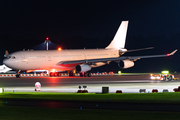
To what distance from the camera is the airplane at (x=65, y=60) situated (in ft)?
178

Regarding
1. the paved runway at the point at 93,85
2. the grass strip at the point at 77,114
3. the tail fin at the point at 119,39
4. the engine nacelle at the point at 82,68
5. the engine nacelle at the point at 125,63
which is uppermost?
the tail fin at the point at 119,39

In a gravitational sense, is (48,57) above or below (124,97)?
above

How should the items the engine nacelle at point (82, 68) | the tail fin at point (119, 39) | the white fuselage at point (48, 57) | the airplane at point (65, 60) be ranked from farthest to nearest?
the tail fin at point (119, 39)
the engine nacelle at point (82, 68)
the airplane at point (65, 60)
the white fuselage at point (48, 57)

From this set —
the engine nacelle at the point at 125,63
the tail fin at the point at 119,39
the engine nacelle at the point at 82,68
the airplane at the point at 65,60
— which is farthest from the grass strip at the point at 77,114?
the tail fin at the point at 119,39

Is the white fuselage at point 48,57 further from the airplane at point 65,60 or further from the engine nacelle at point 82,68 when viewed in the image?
the engine nacelle at point 82,68

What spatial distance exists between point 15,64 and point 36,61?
334 centimetres

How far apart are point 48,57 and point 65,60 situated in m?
3.98

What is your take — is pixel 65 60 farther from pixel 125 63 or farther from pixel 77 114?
pixel 77 114

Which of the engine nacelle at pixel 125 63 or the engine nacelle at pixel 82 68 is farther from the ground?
the engine nacelle at pixel 125 63

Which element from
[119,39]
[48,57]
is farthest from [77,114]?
[119,39]

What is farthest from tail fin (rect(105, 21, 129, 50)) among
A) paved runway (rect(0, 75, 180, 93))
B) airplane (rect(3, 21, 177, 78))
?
paved runway (rect(0, 75, 180, 93))

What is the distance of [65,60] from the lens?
6062cm

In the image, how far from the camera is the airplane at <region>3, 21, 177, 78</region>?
54406 millimetres

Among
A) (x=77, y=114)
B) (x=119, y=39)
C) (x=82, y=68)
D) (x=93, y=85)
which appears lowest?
(x=77, y=114)
